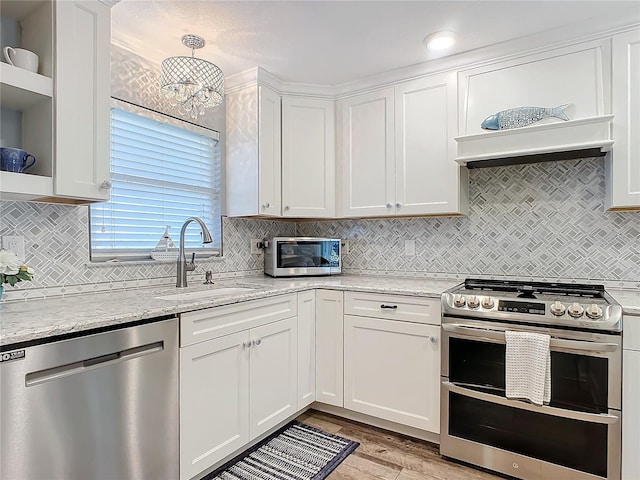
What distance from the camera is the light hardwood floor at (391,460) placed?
6.38 ft

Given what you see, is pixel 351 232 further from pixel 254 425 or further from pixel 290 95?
pixel 254 425

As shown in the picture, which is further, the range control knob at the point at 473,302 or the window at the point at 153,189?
the window at the point at 153,189

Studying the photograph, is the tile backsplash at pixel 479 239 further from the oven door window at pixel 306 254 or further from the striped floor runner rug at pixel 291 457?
the striped floor runner rug at pixel 291 457

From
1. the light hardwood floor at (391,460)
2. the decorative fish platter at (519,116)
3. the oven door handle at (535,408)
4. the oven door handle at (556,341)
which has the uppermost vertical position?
the decorative fish platter at (519,116)

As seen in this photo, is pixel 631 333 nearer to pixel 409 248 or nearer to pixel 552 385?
pixel 552 385

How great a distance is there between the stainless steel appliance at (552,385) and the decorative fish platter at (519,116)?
0.95 m

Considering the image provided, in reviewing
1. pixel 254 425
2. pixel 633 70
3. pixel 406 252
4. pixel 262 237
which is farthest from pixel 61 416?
pixel 633 70

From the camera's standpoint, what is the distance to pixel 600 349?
5.57 ft

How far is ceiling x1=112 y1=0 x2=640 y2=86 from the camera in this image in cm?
191

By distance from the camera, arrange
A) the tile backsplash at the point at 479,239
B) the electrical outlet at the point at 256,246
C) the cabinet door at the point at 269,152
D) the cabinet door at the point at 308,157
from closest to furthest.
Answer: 1. the tile backsplash at the point at 479,239
2. the cabinet door at the point at 269,152
3. the cabinet door at the point at 308,157
4. the electrical outlet at the point at 256,246

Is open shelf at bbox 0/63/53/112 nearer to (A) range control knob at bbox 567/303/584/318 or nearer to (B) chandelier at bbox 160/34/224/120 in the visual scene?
(B) chandelier at bbox 160/34/224/120

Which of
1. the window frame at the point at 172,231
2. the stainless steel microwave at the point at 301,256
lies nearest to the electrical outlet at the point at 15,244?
the window frame at the point at 172,231

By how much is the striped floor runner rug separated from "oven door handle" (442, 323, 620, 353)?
938mm

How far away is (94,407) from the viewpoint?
4.52 feet
